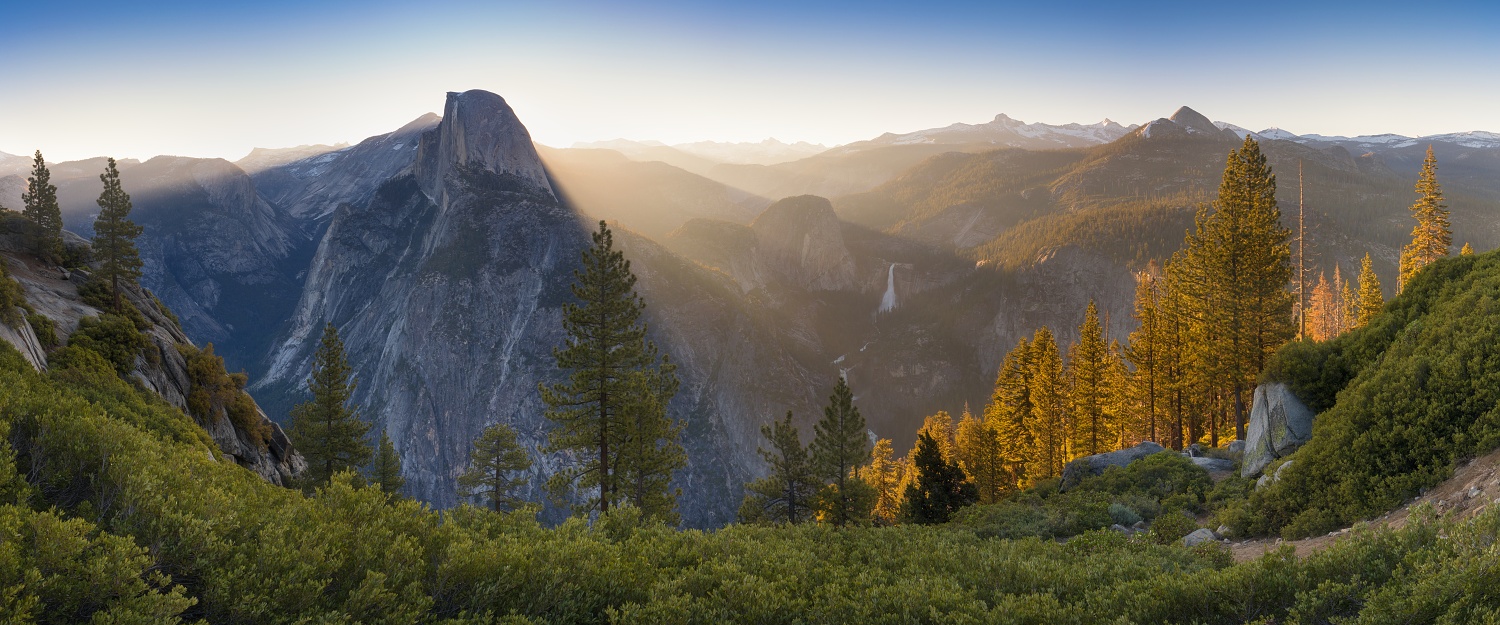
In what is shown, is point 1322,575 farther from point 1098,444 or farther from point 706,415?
point 706,415

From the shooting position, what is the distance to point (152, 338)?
2859cm

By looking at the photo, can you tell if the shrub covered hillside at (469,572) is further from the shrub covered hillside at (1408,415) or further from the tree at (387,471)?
the tree at (387,471)

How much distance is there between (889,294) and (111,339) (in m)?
167

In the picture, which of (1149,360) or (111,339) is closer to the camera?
(111,339)

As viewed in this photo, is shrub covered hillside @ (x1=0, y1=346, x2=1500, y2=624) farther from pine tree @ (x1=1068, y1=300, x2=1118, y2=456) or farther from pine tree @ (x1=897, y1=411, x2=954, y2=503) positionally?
pine tree @ (x1=897, y1=411, x2=954, y2=503)

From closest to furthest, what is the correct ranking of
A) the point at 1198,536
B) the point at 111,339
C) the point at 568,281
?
the point at 1198,536 < the point at 111,339 < the point at 568,281

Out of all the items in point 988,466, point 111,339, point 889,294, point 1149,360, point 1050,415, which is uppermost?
point 111,339

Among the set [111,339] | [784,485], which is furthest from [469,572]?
[111,339]

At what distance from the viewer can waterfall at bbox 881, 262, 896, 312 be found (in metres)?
174

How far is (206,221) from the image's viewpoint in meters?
183

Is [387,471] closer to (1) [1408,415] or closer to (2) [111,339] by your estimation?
(2) [111,339]

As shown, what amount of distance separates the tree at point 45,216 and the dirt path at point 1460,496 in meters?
50.6

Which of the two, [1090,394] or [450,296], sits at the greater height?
[450,296]

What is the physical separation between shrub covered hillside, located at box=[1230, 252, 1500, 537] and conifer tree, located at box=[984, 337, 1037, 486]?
1133 inches
